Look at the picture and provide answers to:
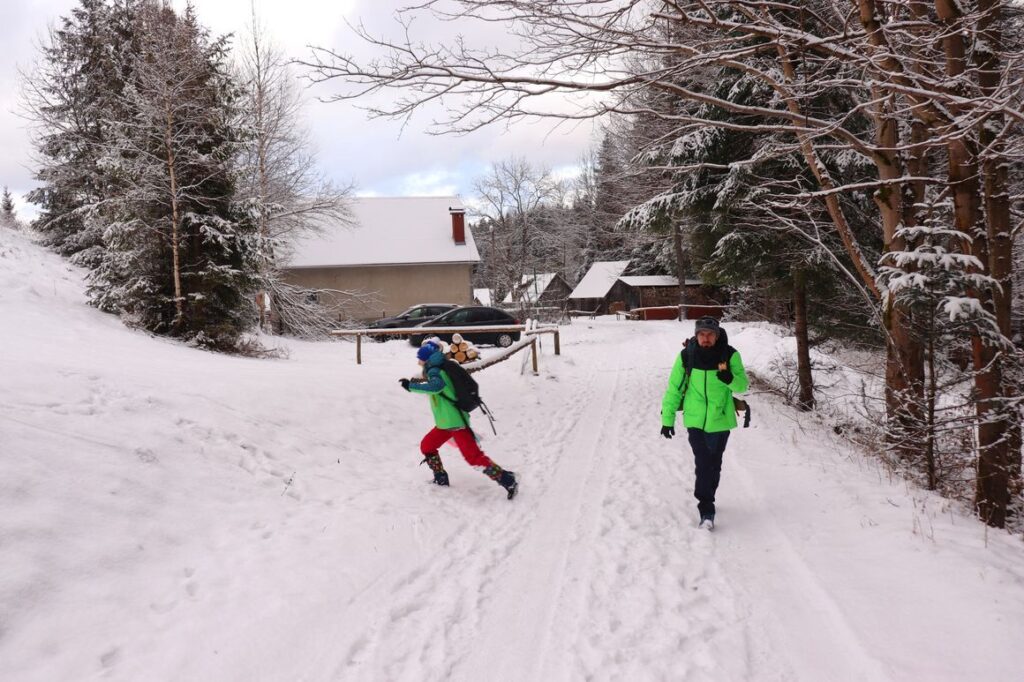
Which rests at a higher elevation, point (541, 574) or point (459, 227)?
point (459, 227)

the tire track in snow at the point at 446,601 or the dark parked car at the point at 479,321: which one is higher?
the dark parked car at the point at 479,321

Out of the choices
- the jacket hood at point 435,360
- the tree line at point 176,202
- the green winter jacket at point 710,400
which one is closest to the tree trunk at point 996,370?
the green winter jacket at point 710,400

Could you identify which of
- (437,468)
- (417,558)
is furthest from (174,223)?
(417,558)

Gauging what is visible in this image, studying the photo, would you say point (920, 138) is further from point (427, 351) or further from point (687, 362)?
point (427, 351)

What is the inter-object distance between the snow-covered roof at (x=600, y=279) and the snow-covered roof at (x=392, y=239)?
16.1 meters

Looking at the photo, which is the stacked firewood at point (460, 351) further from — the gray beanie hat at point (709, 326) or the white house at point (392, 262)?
the white house at point (392, 262)

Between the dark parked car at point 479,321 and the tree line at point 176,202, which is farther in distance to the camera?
the dark parked car at point 479,321

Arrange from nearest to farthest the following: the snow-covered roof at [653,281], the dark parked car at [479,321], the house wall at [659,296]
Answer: the dark parked car at [479,321], the house wall at [659,296], the snow-covered roof at [653,281]

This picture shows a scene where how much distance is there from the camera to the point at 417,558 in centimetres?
419

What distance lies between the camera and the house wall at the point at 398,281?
31.8 meters

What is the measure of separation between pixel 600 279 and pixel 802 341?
3739cm

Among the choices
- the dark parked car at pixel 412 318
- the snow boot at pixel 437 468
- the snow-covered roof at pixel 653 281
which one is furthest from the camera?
the snow-covered roof at pixel 653 281

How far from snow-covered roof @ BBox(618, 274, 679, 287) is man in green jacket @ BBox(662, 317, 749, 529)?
37.2m

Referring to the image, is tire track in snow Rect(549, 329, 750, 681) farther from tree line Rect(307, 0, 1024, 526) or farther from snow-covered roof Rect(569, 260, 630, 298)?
snow-covered roof Rect(569, 260, 630, 298)
